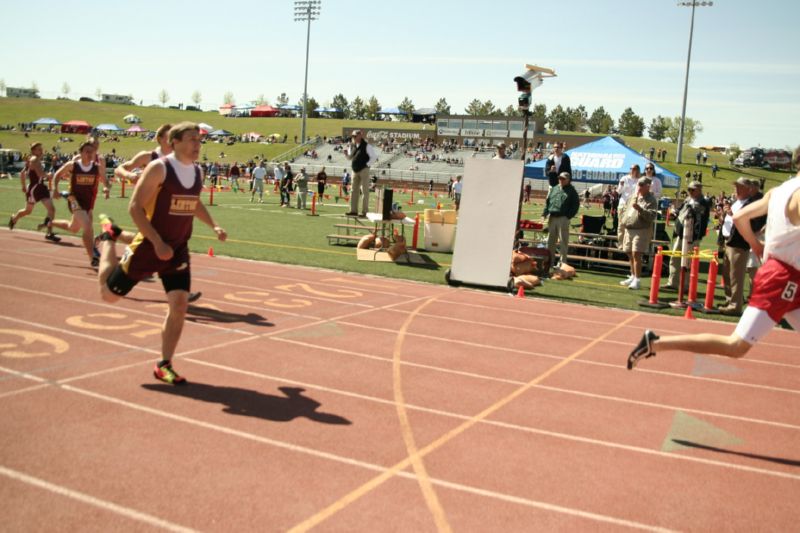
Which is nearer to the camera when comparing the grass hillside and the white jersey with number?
the white jersey with number

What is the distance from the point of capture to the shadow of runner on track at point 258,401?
5191mm

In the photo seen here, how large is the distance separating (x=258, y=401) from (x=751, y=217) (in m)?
4.03

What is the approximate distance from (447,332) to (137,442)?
4.66 m

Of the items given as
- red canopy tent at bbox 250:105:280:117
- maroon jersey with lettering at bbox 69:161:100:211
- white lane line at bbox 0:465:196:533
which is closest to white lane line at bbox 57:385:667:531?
white lane line at bbox 0:465:196:533

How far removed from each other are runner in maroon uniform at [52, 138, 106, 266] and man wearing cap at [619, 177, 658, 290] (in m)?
9.61

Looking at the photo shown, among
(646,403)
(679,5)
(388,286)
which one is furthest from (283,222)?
(679,5)

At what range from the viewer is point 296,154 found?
81.4 m

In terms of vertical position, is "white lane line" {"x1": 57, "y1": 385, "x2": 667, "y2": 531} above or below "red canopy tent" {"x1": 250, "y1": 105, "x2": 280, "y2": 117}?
below

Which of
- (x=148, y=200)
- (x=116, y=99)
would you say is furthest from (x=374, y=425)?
(x=116, y=99)

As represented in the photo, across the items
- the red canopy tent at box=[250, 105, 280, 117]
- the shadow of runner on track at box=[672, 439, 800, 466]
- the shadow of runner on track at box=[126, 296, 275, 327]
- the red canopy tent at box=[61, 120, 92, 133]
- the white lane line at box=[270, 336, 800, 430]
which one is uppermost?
the red canopy tent at box=[250, 105, 280, 117]

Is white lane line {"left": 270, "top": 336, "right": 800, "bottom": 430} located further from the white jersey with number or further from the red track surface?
the white jersey with number

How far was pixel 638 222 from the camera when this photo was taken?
503 inches

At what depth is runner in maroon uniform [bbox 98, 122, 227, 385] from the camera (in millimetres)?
5543

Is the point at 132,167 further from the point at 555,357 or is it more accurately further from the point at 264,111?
the point at 264,111
